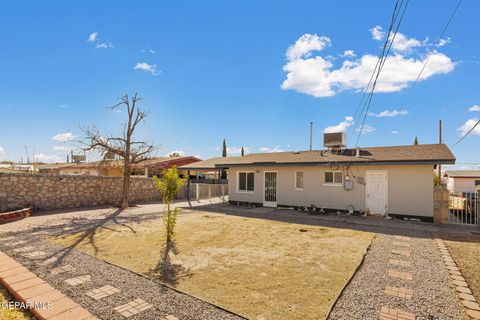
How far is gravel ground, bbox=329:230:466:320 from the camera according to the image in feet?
12.8

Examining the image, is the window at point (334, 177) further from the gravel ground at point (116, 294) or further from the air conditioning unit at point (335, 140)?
the gravel ground at point (116, 294)

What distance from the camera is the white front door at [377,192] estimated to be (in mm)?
12867

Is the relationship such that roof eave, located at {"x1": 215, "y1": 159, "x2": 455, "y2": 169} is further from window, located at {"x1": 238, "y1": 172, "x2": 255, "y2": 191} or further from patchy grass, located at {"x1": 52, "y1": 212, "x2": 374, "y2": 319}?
patchy grass, located at {"x1": 52, "y1": 212, "x2": 374, "y2": 319}

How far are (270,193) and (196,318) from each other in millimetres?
13436

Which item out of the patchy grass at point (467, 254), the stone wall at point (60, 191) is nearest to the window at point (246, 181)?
the stone wall at point (60, 191)

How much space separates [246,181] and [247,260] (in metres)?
11.8

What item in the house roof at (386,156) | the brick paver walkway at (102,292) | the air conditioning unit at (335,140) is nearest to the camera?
the brick paver walkway at (102,292)

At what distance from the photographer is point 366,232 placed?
9.73 meters

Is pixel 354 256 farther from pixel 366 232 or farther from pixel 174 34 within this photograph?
pixel 174 34

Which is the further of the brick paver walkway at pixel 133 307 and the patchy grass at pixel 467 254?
the patchy grass at pixel 467 254

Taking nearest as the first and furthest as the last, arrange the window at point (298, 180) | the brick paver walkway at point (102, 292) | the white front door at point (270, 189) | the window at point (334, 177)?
the brick paver walkway at point (102, 292) < the window at point (334, 177) < the window at point (298, 180) < the white front door at point (270, 189)

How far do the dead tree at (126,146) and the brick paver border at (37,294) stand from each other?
1089 centimetres

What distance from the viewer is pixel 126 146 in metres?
16.1

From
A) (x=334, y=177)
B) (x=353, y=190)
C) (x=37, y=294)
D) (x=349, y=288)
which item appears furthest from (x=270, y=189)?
(x=37, y=294)
